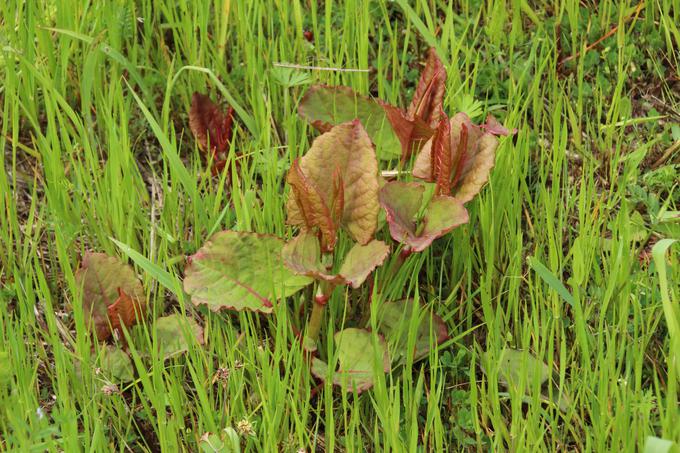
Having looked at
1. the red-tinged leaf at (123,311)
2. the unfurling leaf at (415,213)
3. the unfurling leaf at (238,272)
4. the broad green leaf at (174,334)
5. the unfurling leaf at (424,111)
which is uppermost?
the unfurling leaf at (424,111)

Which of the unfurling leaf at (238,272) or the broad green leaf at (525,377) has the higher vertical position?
the unfurling leaf at (238,272)

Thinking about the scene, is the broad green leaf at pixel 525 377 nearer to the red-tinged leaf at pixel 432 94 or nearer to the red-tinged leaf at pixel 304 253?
the red-tinged leaf at pixel 304 253

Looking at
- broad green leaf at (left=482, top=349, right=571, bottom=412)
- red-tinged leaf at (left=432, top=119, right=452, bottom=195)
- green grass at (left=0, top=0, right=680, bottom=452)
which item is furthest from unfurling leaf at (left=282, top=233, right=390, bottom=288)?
broad green leaf at (left=482, top=349, right=571, bottom=412)

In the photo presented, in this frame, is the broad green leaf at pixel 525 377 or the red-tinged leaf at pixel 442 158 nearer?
the broad green leaf at pixel 525 377

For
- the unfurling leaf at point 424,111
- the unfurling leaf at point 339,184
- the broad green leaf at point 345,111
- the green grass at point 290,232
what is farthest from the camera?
the broad green leaf at point 345,111

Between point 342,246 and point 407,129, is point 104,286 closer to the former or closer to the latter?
point 342,246

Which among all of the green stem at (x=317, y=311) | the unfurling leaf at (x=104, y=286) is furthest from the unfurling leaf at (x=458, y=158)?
the unfurling leaf at (x=104, y=286)

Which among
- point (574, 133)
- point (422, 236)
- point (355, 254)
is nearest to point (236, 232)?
point (355, 254)

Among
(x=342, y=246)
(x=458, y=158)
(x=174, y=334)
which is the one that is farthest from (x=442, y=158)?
(x=174, y=334)

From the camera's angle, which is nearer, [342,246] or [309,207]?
[309,207]
